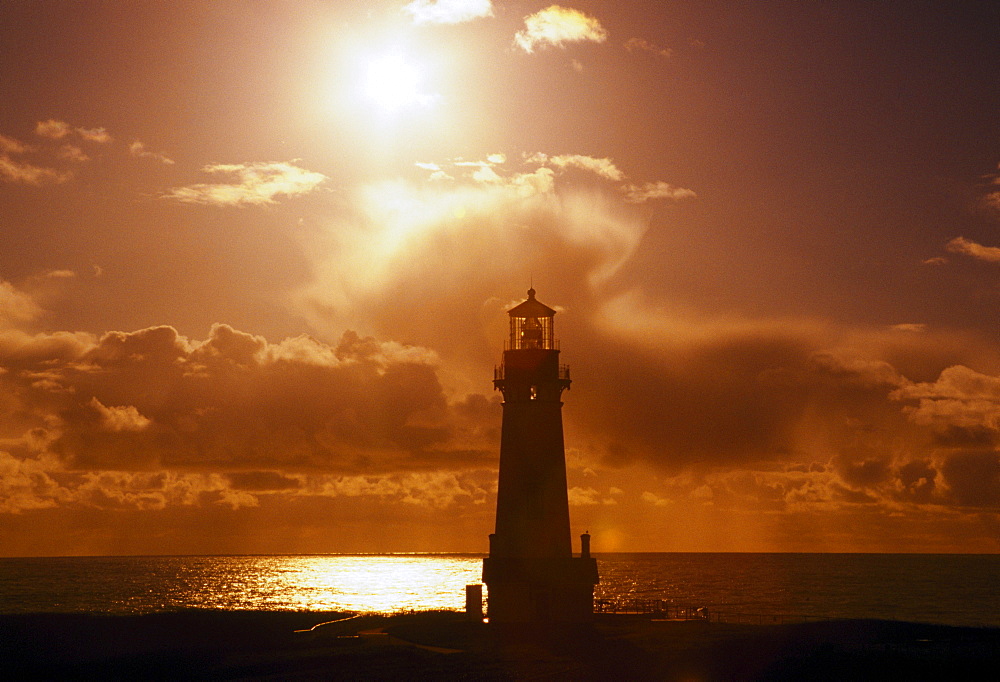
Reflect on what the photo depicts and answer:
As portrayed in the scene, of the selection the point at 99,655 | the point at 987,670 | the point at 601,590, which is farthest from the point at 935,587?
the point at 99,655

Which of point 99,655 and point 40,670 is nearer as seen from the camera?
point 40,670

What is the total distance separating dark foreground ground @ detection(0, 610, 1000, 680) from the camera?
4619 cm

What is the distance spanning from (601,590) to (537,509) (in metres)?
107

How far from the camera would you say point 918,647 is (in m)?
59.1

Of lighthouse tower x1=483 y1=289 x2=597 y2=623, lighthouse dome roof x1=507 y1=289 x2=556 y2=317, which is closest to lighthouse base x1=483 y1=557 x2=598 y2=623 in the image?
lighthouse tower x1=483 y1=289 x2=597 y2=623

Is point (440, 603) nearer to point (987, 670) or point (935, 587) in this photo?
point (987, 670)

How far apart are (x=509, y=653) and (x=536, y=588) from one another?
5869mm

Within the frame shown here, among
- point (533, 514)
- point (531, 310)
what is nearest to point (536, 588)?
point (533, 514)

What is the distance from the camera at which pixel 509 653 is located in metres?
49.2

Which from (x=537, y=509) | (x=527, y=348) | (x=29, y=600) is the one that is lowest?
(x=29, y=600)

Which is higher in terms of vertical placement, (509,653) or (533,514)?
(533,514)

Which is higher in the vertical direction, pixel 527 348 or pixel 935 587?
pixel 527 348

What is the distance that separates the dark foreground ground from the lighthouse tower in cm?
153

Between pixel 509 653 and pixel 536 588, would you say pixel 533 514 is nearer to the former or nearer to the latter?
pixel 536 588
